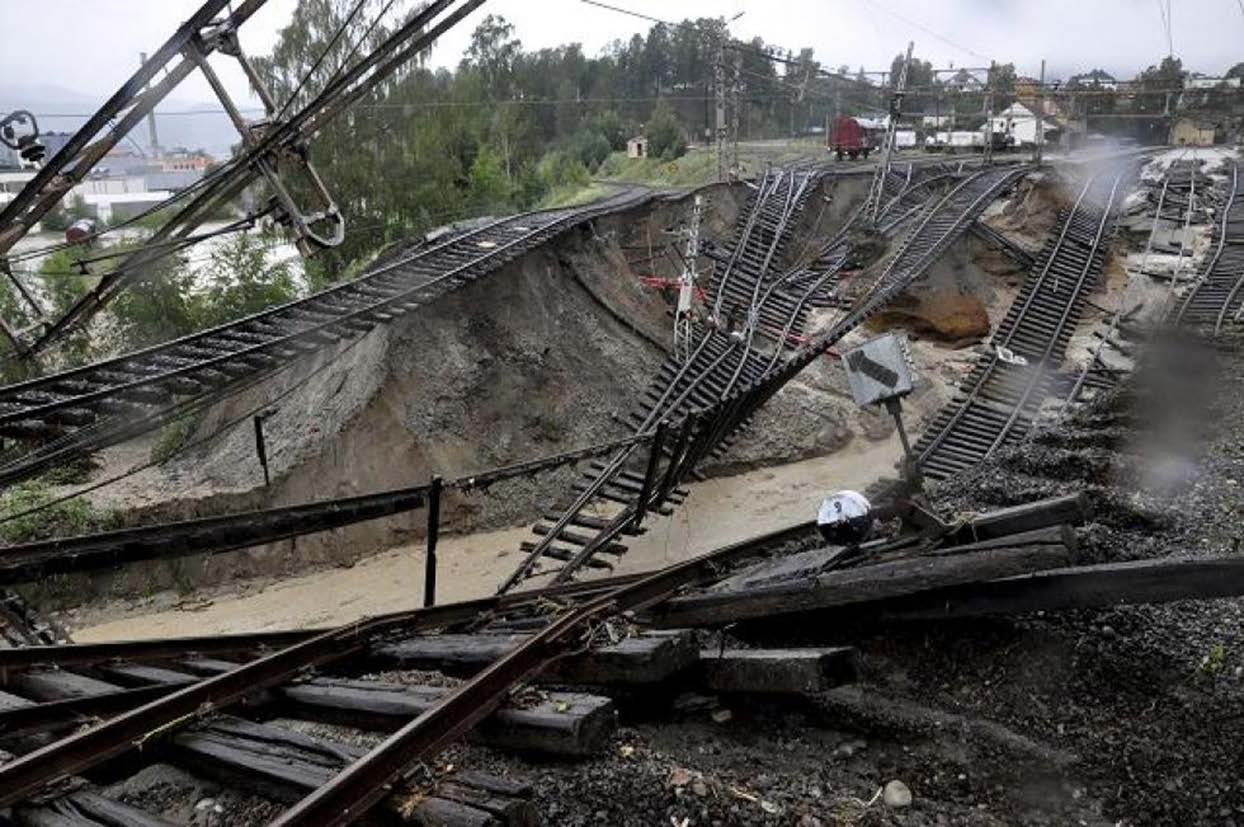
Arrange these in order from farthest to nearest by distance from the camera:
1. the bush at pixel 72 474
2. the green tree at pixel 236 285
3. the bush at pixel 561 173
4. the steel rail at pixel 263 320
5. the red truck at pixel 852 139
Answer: the bush at pixel 561 173
the red truck at pixel 852 139
the green tree at pixel 236 285
the bush at pixel 72 474
the steel rail at pixel 263 320

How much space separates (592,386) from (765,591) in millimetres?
12477

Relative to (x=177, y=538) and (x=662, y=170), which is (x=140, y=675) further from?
(x=662, y=170)

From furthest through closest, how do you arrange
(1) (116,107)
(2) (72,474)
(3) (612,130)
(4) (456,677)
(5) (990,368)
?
(3) (612,130) → (5) (990,368) → (2) (72,474) → (1) (116,107) → (4) (456,677)

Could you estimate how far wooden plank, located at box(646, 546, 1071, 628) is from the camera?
5352mm

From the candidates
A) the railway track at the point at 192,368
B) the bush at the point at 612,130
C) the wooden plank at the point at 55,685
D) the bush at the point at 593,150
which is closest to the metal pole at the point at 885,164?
the railway track at the point at 192,368

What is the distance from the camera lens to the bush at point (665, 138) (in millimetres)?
46094

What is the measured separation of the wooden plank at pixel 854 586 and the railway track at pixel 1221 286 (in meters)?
13.4

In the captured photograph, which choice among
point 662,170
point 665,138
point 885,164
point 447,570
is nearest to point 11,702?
point 447,570

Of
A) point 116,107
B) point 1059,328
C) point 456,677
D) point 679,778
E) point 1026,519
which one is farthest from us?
point 1059,328

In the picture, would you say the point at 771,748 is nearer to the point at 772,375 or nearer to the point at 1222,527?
the point at 1222,527

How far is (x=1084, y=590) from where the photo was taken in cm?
521

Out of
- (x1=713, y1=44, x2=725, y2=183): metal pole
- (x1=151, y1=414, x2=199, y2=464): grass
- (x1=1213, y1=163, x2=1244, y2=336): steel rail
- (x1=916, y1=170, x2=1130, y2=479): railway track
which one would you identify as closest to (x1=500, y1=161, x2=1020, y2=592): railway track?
(x1=916, y1=170, x2=1130, y2=479): railway track

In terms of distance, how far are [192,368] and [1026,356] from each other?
47.7ft

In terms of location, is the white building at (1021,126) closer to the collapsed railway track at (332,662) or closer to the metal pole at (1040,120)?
the metal pole at (1040,120)
